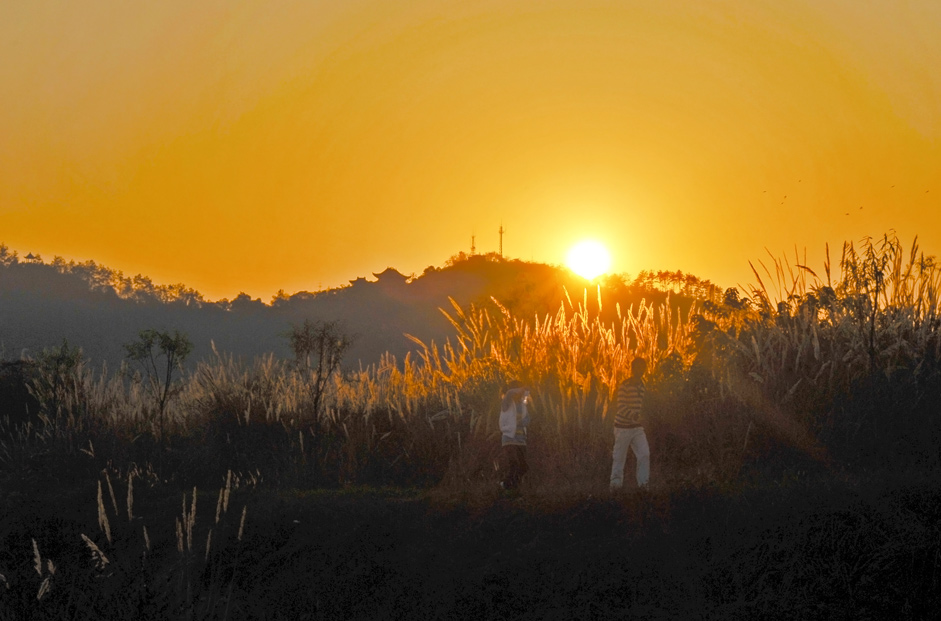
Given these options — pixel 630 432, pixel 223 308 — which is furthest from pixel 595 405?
pixel 223 308

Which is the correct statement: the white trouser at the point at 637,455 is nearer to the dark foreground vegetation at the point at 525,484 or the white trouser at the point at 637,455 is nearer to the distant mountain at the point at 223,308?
the dark foreground vegetation at the point at 525,484

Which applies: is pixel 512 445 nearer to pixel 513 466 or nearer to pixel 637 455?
pixel 513 466

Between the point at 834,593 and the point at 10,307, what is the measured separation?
61474 mm

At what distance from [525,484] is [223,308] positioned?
62102 millimetres

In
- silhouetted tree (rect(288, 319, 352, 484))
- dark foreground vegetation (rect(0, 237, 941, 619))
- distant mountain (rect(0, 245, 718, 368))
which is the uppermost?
distant mountain (rect(0, 245, 718, 368))

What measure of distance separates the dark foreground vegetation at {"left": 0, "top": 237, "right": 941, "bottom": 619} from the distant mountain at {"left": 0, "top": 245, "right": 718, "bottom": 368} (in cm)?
3666

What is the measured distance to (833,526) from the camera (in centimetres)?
870

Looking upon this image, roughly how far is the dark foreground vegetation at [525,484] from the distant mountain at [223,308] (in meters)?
36.7

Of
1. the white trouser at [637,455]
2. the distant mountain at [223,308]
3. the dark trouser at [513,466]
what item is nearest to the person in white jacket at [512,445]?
the dark trouser at [513,466]

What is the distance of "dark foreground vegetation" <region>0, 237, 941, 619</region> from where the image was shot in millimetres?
7730

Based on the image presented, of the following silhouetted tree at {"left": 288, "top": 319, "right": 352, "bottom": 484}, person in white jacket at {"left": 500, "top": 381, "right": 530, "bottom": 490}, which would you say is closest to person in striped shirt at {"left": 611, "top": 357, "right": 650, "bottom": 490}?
person in white jacket at {"left": 500, "top": 381, "right": 530, "bottom": 490}

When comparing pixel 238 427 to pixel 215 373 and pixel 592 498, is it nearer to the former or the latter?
pixel 215 373

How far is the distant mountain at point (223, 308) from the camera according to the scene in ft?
189

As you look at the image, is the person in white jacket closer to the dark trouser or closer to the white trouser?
the dark trouser
